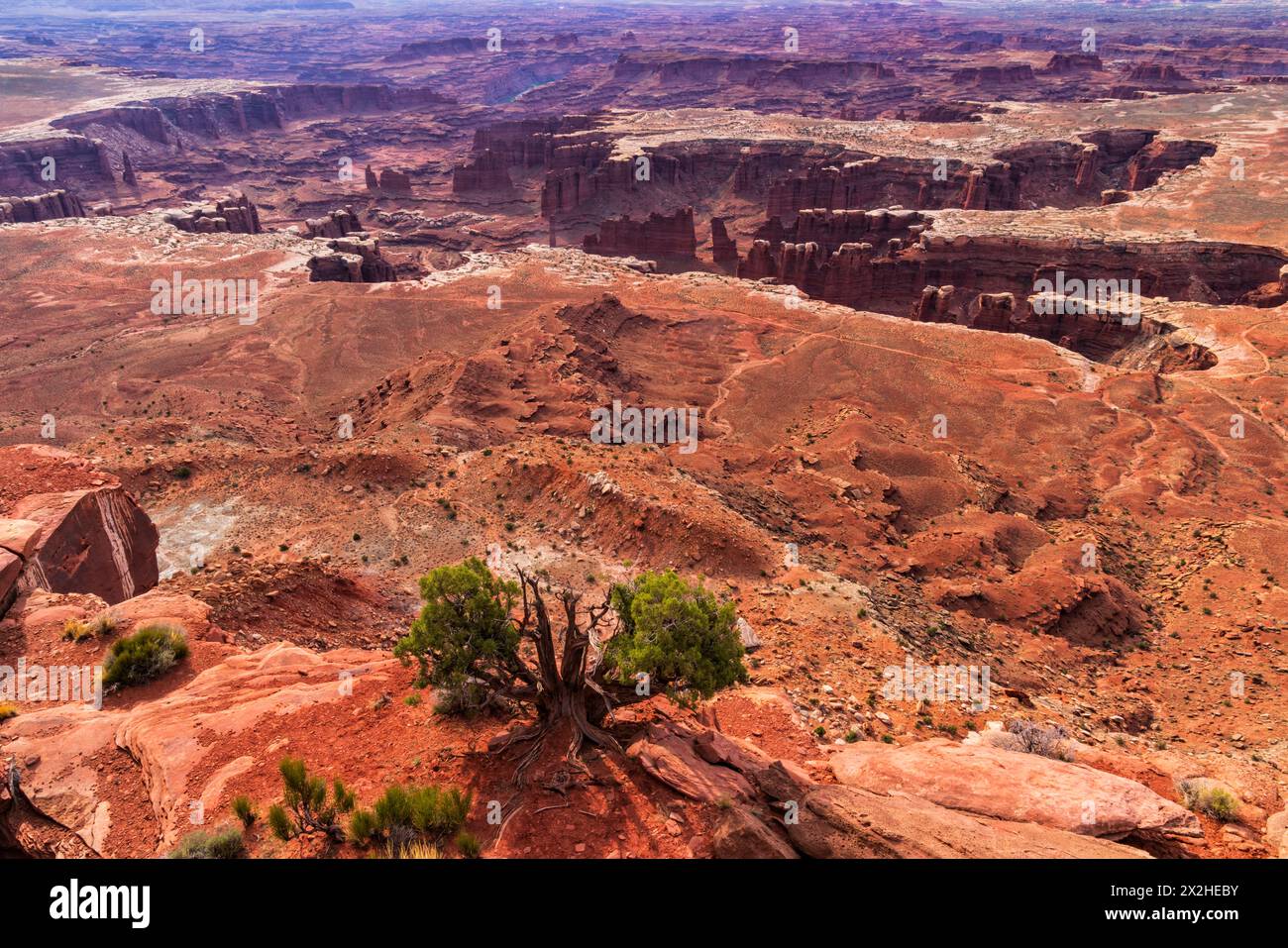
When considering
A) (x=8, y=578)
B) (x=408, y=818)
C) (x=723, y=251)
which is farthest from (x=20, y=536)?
(x=723, y=251)

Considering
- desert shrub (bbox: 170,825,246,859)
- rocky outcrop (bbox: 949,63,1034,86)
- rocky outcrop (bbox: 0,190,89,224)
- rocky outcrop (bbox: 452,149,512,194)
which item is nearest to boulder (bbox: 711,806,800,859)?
desert shrub (bbox: 170,825,246,859)

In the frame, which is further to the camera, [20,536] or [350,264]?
[350,264]

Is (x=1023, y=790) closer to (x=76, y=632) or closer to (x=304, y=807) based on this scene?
(x=304, y=807)

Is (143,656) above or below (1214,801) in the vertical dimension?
above

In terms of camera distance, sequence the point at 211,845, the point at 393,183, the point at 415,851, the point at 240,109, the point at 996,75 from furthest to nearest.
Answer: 1. the point at 996,75
2. the point at 240,109
3. the point at 393,183
4. the point at 211,845
5. the point at 415,851

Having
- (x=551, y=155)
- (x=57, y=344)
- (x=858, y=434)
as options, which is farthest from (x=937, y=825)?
(x=551, y=155)

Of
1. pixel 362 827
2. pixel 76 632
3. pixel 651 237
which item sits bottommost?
pixel 76 632

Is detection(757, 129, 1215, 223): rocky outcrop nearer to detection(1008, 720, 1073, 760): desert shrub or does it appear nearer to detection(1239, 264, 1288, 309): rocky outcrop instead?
detection(1239, 264, 1288, 309): rocky outcrop
